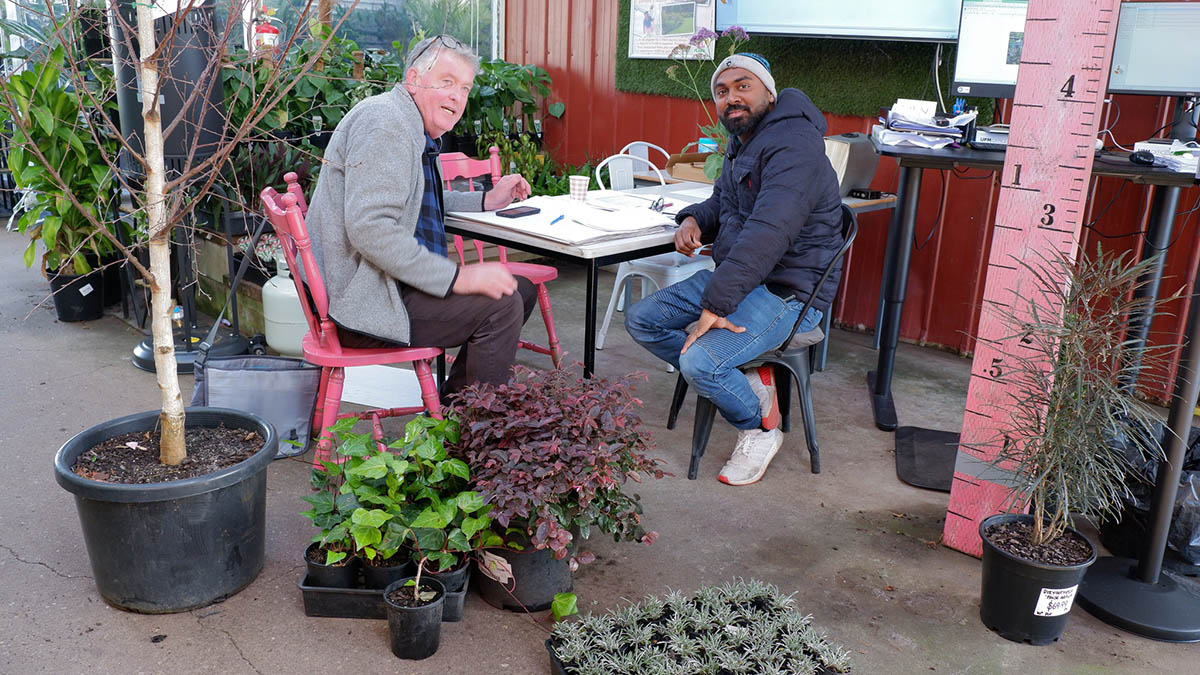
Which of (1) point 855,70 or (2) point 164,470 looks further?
(1) point 855,70

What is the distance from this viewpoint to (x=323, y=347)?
272cm

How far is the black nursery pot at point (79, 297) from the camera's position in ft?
14.7

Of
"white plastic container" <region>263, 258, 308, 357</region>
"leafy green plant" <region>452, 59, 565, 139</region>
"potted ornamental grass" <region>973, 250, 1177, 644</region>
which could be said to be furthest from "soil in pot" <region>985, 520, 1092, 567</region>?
"leafy green plant" <region>452, 59, 565, 139</region>

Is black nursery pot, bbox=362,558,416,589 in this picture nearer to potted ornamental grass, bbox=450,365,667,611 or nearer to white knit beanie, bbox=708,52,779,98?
potted ornamental grass, bbox=450,365,667,611

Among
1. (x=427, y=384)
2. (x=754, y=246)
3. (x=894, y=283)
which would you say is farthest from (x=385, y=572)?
(x=894, y=283)

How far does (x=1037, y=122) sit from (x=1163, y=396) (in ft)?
6.86

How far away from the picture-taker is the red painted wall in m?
3.73

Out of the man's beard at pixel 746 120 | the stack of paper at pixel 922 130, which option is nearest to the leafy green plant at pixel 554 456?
the man's beard at pixel 746 120

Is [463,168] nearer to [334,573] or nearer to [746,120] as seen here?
[746,120]

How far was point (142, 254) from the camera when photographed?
4.46 m

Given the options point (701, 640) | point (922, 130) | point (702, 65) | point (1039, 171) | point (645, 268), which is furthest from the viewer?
point (702, 65)

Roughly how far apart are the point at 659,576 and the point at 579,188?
146cm

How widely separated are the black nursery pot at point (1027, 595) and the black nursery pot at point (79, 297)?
13.4 ft

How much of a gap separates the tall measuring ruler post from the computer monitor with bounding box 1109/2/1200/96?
1.24 meters
